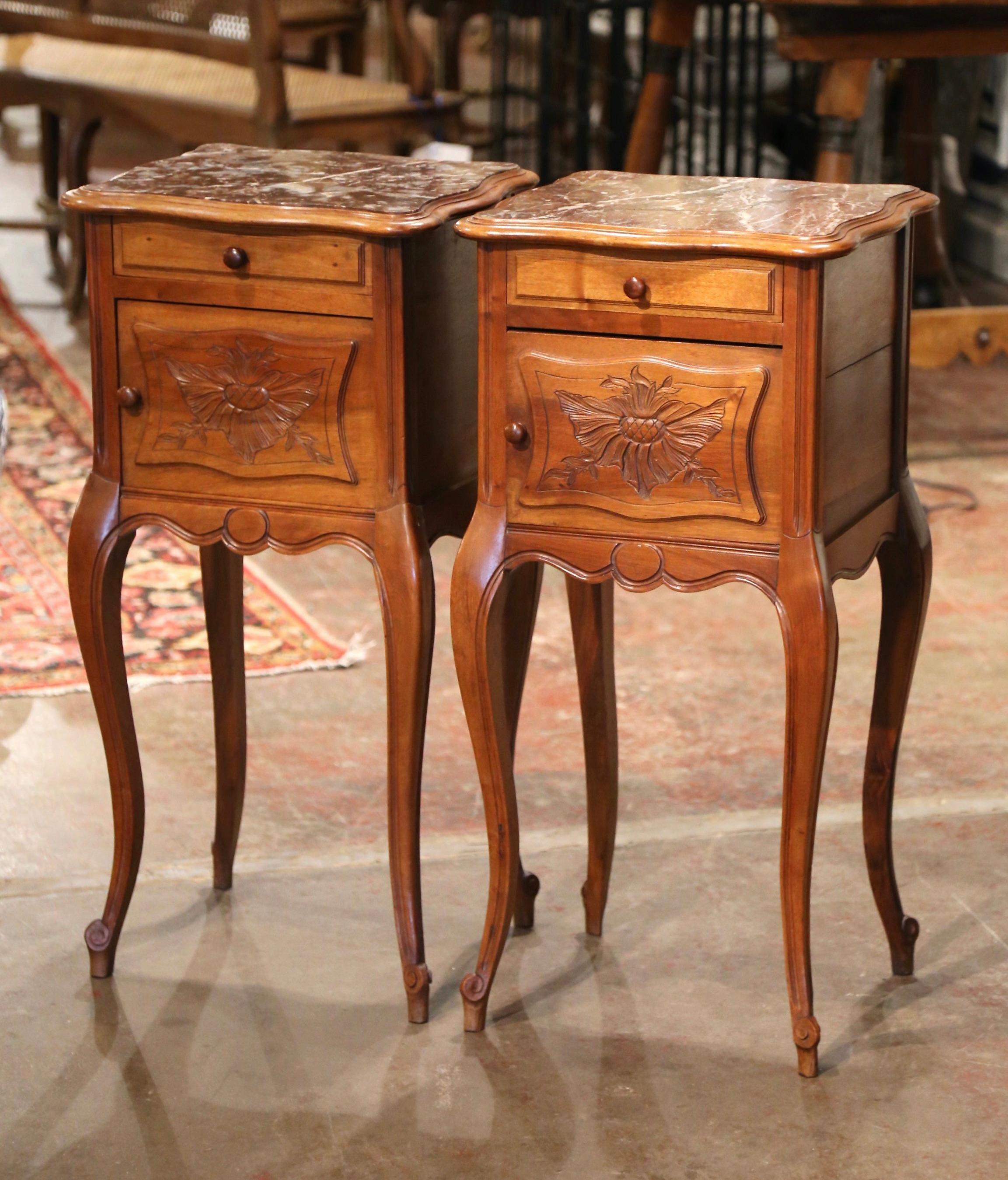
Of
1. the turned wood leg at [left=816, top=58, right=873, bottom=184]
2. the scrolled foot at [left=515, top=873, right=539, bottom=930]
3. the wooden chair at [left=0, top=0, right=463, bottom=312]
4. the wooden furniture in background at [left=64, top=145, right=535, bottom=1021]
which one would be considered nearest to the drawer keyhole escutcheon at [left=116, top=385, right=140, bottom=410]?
the wooden furniture in background at [left=64, top=145, right=535, bottom=1021]

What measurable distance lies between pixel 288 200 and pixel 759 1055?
1.12 m

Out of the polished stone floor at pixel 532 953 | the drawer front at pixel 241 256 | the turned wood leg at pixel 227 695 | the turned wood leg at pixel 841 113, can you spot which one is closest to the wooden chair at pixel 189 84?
the turned wood leg at pixel 841 113

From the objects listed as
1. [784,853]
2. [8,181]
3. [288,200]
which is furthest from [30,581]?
[8,181]

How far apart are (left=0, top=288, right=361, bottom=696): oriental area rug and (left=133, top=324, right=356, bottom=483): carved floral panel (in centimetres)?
123

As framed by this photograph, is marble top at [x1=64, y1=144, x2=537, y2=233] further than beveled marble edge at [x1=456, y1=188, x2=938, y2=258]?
Yes

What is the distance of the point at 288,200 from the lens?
1983 mm

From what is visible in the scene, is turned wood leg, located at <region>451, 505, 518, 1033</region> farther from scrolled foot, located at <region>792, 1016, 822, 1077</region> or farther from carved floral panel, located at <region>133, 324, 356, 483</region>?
scrolled foot, located at <region>792, 1016, 822, 1077</region>

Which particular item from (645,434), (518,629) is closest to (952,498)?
(518,629)

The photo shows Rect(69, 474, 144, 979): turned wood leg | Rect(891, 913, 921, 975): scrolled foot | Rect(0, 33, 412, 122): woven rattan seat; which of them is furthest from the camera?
Rect(0, 33, 412, 122): woven rattan seat

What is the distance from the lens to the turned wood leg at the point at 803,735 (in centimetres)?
188

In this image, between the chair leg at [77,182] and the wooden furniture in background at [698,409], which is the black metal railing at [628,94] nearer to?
the chair leg at [77,182]

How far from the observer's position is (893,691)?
2.20 meters

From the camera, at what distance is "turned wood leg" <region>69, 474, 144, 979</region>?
7.04ft

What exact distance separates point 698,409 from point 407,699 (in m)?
0.49
